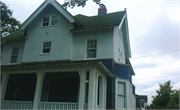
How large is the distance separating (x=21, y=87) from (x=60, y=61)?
445cm

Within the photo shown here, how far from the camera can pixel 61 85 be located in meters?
12.4

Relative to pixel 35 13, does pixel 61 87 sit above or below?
below

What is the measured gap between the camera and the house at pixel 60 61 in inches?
400

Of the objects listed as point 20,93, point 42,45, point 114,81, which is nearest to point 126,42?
point 114,81

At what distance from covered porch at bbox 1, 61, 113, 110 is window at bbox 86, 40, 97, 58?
188 cm

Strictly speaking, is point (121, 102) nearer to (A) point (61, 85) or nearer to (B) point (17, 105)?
(A) point (61, 85)

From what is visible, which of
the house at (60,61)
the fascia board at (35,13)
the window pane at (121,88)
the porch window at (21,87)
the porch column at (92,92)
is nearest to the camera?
the porch column at (92,92)

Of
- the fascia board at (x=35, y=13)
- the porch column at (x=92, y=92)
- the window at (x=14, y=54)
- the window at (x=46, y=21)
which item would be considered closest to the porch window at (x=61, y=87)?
the porch column at (x=92, y=92)

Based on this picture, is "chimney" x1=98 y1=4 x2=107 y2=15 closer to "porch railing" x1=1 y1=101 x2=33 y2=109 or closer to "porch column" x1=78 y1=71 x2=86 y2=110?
"porch column" x1=78 y1=71 x2=86 y2=110

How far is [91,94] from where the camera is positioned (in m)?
8.24

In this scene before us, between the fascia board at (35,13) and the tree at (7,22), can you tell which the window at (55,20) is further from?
the tree at (7,22)

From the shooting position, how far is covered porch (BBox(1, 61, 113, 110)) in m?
8.59

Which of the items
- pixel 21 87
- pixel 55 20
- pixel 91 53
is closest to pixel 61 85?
pixel 91 53

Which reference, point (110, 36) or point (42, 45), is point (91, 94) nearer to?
point (110, 36)
